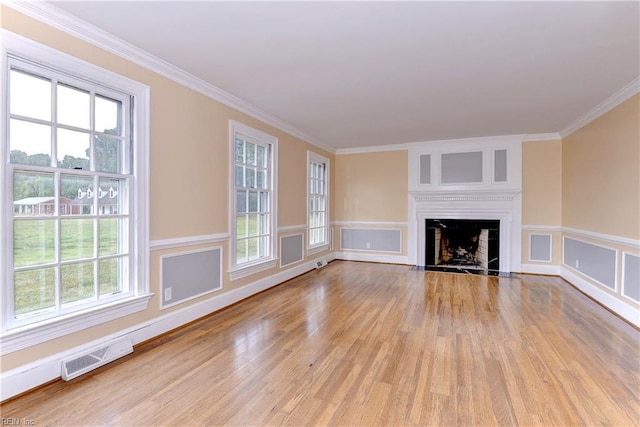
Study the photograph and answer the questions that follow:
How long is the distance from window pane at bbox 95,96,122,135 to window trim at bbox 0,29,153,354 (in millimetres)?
125

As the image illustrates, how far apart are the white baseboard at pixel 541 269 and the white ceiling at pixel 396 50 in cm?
263

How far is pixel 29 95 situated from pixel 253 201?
2.50 m

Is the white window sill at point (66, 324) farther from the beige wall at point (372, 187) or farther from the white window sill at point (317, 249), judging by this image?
the beige wall at point (372, 187)

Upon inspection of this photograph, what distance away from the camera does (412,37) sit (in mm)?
2334

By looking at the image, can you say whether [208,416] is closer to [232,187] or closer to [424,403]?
[424,403]

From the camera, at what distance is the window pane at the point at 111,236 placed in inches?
97.0

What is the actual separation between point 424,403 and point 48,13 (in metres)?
3.46

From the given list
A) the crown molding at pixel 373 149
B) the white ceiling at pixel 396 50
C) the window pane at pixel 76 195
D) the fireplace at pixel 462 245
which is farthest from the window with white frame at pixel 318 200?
the window pane at pixel 76 195

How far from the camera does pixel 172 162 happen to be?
2.97 meters

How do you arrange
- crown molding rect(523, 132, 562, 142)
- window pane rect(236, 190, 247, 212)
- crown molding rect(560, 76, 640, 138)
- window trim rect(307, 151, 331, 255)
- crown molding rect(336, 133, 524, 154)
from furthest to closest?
1. window trim rect(307, 151, 331, 255)
2. crown molding rect(336, 133, 524, 154)
3. crown molding rect(523, 132, 562, 142)
4. window pane rect(236, 190, 247, 212)
5. crown molding rect(560, 76, 640, 138)

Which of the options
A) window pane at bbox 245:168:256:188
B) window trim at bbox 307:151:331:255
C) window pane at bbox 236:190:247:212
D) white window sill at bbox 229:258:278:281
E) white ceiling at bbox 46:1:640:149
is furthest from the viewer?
window trim at bbox 307:151:331:255

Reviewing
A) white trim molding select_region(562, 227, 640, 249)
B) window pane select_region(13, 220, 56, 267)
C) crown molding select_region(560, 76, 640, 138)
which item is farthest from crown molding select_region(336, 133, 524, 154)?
window pane select_region(13, 220, 56, 267)

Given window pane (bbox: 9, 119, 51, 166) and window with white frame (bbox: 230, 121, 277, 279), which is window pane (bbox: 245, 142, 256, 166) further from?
window pane (bbox: 9, 119, 51, 166)

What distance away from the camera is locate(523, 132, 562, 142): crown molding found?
5.30m
